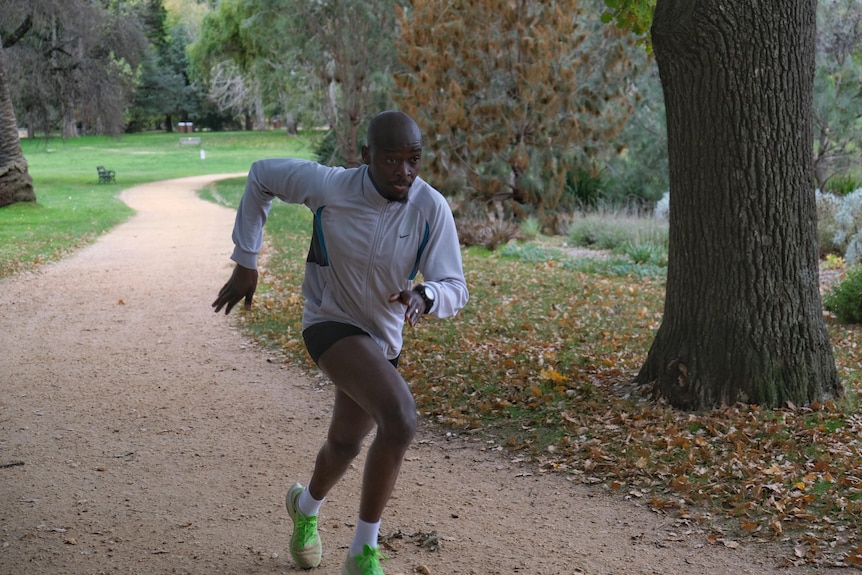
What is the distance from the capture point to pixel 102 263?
50.1 feet

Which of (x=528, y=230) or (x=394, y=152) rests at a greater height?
(x=394, y=152)

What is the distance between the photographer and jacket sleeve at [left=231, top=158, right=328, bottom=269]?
3936mm

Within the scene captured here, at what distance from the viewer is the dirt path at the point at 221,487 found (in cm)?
444

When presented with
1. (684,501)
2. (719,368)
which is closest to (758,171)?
(719,368)

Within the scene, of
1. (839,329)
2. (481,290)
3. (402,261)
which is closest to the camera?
(402,261)

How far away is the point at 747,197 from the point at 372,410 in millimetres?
3733

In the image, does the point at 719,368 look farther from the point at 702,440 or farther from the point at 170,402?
the point at 170,402

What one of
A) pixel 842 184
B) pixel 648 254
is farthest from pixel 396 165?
pixel 842 184

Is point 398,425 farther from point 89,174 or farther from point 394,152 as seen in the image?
point 89,174

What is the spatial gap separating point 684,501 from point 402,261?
2409 millimetres

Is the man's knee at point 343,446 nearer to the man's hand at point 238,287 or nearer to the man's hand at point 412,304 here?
the man's hand at point 238,287

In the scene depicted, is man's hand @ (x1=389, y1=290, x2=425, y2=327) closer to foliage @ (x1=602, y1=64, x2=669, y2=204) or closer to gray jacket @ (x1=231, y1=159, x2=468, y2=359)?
gray jacket @ (x1=231, y1=159, x2=468, y2=359)

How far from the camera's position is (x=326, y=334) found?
3.84 metres

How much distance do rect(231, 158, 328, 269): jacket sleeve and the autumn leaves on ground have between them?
2.65m
